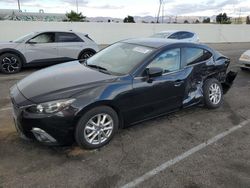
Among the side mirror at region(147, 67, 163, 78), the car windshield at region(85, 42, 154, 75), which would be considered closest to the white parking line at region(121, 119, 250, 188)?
the side mirror at region(147, 67, 163, 78)

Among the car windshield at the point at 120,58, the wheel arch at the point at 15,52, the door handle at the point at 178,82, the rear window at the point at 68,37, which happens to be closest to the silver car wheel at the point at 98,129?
the car windshield at the point at 120,58

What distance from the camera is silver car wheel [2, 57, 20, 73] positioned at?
8.71 metres

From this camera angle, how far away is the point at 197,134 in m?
4.51

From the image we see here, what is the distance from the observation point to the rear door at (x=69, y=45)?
9.83 m

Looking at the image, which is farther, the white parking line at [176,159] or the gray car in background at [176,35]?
the gray car in background at [176,35]

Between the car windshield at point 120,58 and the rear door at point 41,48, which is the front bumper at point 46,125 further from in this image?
the rear door at point 41,48

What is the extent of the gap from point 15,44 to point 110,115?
6.32 m

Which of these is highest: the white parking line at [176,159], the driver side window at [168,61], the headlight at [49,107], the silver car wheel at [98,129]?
the driver side window at [168,61]

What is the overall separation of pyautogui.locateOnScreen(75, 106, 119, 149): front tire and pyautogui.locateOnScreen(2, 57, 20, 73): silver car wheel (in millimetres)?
6151

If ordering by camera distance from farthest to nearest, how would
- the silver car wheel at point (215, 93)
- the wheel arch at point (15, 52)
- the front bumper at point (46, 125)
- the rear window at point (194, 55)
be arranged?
the wheel arch at point (15, 52)
the silver car wheel at point (215, 93)
the rear window at point (194, 55)
the front bumper at point (46, 125)

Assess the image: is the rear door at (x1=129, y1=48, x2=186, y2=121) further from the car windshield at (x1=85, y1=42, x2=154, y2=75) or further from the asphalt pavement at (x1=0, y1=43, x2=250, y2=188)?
the asphalt pavement at (x1=0, y1=43, x2=250, y2=188)

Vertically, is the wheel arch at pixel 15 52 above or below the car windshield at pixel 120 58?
below

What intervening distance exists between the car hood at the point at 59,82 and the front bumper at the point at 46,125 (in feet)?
0.69

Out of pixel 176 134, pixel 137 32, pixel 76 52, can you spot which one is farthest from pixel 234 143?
pixel 137 32
